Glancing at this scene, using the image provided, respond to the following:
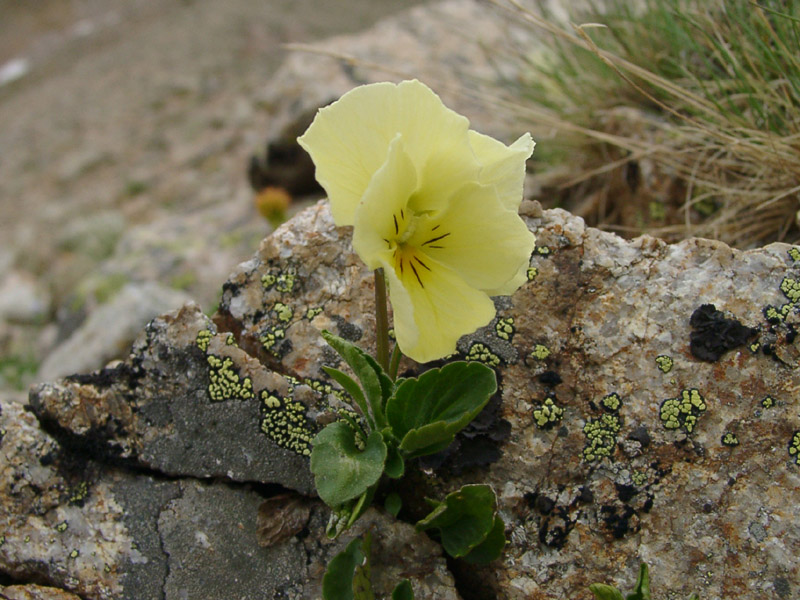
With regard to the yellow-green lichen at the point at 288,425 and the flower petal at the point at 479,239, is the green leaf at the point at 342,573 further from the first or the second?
the flower petal at the point at 479,239

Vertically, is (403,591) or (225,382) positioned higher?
(225,382)

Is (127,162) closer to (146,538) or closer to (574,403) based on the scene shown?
(146,538)

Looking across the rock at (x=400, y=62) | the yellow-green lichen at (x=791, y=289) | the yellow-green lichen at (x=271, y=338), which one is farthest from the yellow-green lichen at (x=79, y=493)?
the rock at (x=400, y=62)

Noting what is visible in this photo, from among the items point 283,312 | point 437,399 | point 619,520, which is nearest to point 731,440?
point 619,520

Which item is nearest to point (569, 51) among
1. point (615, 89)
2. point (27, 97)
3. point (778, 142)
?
point (615, 89)

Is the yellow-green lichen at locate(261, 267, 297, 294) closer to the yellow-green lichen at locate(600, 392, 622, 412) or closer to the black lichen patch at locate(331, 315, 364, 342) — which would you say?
the black lichen patch at locate(331, 315, 364, 342)

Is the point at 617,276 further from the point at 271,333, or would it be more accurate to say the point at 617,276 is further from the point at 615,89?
the point at 615,89
